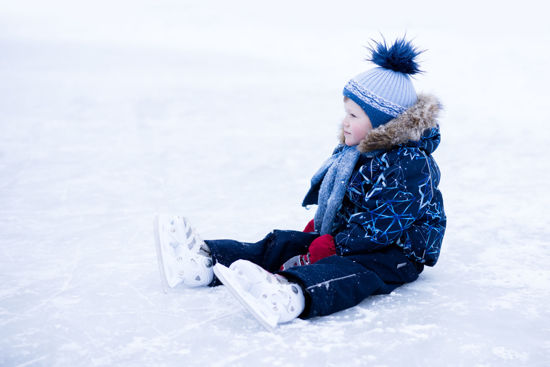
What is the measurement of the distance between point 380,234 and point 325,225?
238mm

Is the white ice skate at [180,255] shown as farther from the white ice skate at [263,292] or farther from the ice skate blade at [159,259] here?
the white ice skate at [263,292]

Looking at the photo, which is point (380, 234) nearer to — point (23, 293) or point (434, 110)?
point (434, 110)

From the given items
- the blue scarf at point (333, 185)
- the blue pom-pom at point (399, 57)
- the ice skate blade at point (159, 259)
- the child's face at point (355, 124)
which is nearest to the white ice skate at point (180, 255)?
the ice skate blade at point (159, 259)

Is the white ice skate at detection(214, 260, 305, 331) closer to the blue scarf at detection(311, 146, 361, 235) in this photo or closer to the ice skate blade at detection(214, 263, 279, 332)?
the ice skate blade at detection(214, 263, 279, 332)

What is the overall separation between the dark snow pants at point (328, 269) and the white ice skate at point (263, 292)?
4 cm

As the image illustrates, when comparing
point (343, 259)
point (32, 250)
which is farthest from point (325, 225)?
point (32, 250)

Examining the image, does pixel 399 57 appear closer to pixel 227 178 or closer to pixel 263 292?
pixel 263 292

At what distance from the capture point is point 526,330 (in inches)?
67.1

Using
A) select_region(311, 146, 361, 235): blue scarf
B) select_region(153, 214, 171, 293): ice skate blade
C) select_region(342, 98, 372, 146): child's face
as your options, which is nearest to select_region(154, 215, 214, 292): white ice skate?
select_region(153, 214, 171, 293): ice skate blade

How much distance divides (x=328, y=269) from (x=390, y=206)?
11.1 inches

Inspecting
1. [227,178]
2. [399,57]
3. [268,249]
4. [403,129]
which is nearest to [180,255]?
[268,249]

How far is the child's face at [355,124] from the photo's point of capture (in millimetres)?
2066

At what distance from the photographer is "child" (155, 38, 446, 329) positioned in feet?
5.83

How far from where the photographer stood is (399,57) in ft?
6.77
